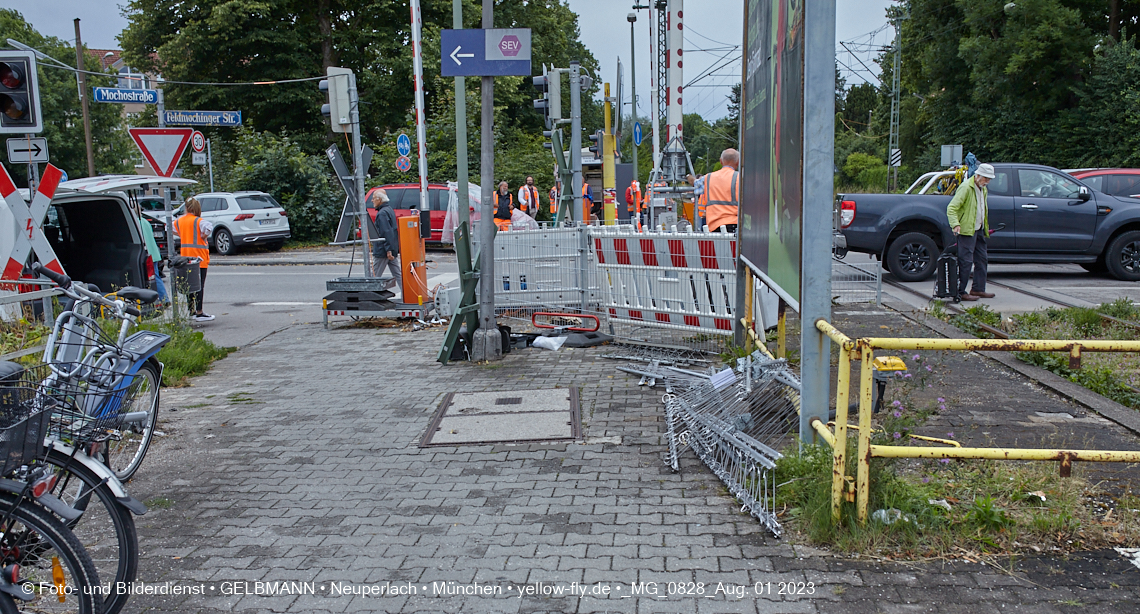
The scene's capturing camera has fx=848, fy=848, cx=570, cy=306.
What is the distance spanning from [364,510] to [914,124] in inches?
1917

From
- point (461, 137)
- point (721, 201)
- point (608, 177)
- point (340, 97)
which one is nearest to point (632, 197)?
point (608, 177)

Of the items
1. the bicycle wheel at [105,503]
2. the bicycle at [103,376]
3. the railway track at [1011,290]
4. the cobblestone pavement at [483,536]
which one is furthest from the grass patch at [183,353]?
the railway track at [1011,290]

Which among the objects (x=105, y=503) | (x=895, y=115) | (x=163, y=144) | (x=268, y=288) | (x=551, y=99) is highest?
(x=895, y=115)

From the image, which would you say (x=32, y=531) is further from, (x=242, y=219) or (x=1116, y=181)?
(x=242, y=219)

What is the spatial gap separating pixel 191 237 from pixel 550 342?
6.37 meters

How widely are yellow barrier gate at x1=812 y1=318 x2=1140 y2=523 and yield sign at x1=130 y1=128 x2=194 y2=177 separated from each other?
9.71 meters

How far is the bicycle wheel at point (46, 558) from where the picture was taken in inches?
121

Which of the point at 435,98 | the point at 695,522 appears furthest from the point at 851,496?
the point at 435,98

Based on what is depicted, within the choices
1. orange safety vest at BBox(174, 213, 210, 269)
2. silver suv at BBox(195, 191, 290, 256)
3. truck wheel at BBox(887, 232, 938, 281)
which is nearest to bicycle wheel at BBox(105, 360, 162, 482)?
orange safety vest at BBox(174, 213, 210, 269)

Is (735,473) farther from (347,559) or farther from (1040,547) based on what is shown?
(347,559)

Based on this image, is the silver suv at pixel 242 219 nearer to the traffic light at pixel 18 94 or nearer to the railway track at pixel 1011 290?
the traffic light at pixel 18 94

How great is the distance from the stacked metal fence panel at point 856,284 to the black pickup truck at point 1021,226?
2.33 metres

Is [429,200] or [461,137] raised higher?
[461,137]

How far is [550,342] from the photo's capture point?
896 cm
